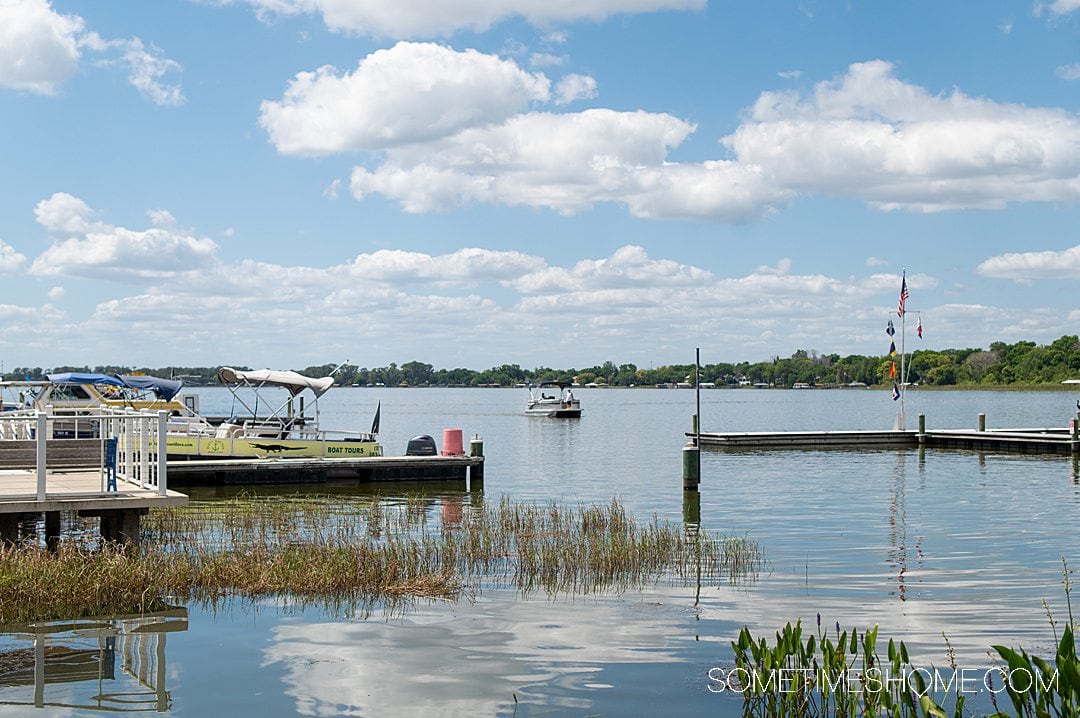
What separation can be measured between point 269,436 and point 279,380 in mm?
2683

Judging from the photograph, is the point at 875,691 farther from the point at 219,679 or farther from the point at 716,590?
the point at 716,590

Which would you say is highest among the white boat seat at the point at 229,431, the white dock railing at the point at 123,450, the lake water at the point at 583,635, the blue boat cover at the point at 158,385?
the blue boat cover at the point at 158,385

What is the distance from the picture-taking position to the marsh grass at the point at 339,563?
40.0 feet

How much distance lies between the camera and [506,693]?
32.3 ft

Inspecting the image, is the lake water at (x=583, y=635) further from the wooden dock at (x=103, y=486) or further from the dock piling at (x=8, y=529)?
the dock piling at (x=8, y=529)

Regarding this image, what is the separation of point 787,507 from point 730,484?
609 cm

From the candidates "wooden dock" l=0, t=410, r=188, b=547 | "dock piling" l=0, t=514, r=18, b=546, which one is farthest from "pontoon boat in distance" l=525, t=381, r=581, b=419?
"dock piling" l=0, t=514, r=18, b=546


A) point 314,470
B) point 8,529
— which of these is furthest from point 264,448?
point 8,529

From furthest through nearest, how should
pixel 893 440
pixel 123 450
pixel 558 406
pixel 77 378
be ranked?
pixel 558 406, pixel 893 440, pixel 77 378, pixel 123 450

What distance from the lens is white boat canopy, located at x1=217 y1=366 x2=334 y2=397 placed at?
34344mm

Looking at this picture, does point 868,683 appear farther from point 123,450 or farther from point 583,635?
point 123,450

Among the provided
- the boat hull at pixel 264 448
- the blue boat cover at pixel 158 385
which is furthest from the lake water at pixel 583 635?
the blue boat cover at pixel 158 385

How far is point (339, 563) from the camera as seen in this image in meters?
14.0

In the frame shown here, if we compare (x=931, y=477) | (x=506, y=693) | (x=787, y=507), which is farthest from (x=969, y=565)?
(x=931, y=477)
